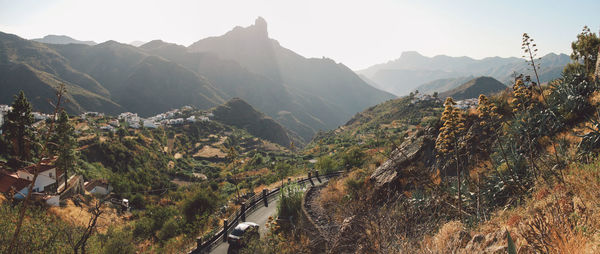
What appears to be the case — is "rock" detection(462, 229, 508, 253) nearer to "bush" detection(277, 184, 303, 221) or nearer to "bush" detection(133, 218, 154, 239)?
"bush" detection(277, 184, 303, 221)

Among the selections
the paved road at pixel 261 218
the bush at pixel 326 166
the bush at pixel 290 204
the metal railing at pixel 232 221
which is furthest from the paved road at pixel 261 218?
the bush at pixel 326 166

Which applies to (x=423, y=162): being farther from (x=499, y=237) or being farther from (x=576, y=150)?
(x=499, y=237)

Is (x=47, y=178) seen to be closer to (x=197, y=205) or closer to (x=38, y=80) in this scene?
(x=197, y=205)

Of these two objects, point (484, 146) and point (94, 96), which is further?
point (94, 96)

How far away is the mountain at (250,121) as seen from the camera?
6024 inches

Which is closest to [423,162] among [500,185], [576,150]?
[500,185]

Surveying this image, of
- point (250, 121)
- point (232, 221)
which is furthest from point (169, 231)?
point (250, 121)

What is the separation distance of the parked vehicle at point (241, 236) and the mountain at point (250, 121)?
136 meters

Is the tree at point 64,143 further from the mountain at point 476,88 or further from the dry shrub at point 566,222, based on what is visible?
the mountain at point 476,88

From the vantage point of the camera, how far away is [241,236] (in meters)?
13.6

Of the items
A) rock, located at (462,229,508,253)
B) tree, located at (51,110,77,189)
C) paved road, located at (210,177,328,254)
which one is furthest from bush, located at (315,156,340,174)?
tree, located at (51,110,77,189)

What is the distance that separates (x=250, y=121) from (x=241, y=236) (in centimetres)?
14942

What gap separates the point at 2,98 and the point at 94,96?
39.3 meters

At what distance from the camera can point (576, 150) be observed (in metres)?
6.34
